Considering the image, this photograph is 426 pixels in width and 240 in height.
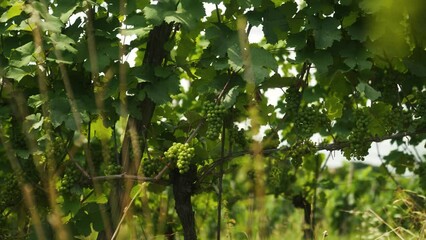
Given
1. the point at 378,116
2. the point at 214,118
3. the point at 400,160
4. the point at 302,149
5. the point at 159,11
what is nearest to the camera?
the point at 159,11

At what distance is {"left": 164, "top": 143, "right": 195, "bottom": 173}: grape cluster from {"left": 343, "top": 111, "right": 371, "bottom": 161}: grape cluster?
0.75m

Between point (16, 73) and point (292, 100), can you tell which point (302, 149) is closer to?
point (292, 100)

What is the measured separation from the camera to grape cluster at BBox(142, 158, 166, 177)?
3.60 meters

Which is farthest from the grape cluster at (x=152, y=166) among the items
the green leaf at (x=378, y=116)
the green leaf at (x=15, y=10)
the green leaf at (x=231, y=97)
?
the green leaf at (x=378, y=116)

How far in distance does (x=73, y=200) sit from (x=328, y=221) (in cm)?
590

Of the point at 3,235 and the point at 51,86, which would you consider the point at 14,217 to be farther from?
the point at 51,86

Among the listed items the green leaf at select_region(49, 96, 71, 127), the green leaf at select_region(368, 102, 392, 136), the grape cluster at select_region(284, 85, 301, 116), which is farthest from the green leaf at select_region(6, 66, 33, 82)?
the green leaf at select_region(368, 102, 392, 136)

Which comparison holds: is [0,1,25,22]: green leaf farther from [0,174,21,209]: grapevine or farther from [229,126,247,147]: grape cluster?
[229,126,247,147]: grape cluster

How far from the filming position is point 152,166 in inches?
142

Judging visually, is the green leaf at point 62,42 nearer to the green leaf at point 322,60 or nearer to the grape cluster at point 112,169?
the grape cluster at point 112,169

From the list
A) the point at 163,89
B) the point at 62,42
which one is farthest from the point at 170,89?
the point at 62,42

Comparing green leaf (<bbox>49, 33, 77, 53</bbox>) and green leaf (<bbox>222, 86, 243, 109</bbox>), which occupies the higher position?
green leaf (<bbox>49, 33, 77, 53</bbox>)

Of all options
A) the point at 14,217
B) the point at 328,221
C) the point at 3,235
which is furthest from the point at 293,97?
the point at 328,221

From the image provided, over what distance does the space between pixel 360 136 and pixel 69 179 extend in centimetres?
132
